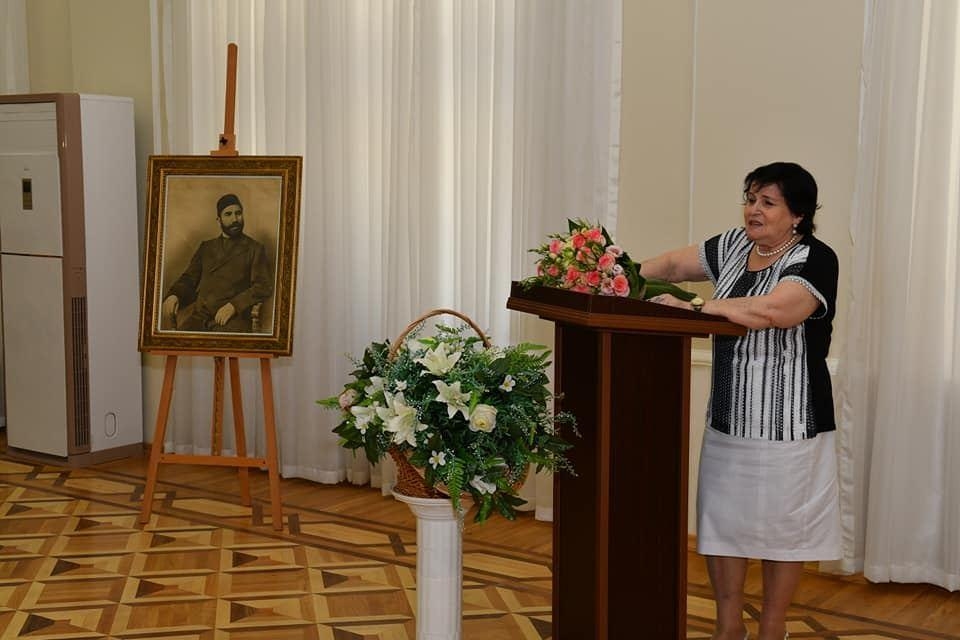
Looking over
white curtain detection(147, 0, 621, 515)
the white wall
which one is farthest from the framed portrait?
the white wall

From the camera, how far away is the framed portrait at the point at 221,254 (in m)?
5.42

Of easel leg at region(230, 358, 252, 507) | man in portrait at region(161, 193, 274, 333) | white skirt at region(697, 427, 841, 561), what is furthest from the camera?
easel leg at region(230, 358, 252, 507)

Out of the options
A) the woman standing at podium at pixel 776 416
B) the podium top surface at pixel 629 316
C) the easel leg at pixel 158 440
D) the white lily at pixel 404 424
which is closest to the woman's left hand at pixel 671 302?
the podium top surface at pixel 629 316

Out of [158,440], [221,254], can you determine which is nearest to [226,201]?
[221,254]

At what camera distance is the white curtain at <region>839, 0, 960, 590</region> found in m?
4.45

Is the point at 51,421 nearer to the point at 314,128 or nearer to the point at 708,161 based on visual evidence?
the point at 314,128

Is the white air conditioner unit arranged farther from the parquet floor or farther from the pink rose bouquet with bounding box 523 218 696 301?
the pink rose bouquet with bounding box 523 218 696 301

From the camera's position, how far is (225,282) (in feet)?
18.0

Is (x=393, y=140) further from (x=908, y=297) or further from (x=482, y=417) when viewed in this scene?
(x=482, y=417)

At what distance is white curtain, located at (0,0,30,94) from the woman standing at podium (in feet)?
18.5

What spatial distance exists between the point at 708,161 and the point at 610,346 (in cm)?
219

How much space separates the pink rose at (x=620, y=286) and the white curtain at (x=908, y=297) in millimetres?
1931

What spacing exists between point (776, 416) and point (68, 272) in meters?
4.48

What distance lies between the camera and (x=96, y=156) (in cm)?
655
